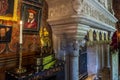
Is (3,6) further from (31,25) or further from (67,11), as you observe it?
(67,11)

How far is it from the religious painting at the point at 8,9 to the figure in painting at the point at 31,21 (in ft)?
0.60

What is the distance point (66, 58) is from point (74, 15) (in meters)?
0.57

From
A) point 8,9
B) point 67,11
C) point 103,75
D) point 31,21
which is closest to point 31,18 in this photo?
point 31,21

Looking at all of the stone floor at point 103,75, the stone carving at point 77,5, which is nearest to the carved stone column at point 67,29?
the stone carving at point 77,5

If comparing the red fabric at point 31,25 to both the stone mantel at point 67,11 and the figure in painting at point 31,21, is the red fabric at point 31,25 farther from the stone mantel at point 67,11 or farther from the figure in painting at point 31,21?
the stone mantel at point 67,11

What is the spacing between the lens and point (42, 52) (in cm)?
164

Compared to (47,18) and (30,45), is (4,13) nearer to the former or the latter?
(30,45)

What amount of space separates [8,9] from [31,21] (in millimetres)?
312

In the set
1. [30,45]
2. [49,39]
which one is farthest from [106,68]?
[30,45]

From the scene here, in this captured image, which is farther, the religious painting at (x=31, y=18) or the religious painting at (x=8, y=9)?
the religious painting at (x=31, y=18)

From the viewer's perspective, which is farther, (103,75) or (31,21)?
(103,75)

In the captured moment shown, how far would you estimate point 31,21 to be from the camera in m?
1.60

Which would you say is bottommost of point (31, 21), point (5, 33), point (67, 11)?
point (5, 33)

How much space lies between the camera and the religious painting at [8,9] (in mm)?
1293
